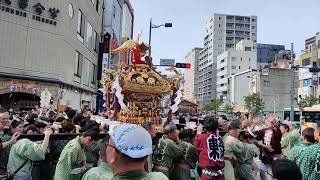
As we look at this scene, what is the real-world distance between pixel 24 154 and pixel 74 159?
1295 millimetres

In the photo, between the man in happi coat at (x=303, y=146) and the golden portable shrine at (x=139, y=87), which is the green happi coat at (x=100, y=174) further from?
the golden portable shrine at (x=139, y=87)

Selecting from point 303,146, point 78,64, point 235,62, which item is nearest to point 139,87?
point 303,146

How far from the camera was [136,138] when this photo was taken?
2754 millimetres

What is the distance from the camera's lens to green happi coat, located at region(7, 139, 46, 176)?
612 centimetres

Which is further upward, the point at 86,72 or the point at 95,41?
the point at 95,41

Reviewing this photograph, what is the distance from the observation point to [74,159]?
536cm

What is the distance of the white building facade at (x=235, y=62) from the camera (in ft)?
350

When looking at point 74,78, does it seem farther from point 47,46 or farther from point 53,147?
point 53,147

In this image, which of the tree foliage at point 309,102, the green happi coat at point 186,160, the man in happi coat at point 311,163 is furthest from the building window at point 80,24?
the man in happi coat at point 311,163

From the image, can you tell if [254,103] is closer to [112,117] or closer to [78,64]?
[78,64]

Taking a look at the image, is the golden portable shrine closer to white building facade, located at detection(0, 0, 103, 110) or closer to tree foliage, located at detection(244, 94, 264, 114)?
white building facade, located at detection(0, 0, 103, 110)

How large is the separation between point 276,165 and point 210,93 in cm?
12252

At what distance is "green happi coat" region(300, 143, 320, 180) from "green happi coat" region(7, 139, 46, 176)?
408 centimetres

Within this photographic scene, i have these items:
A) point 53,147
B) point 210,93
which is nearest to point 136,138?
point 53,147
